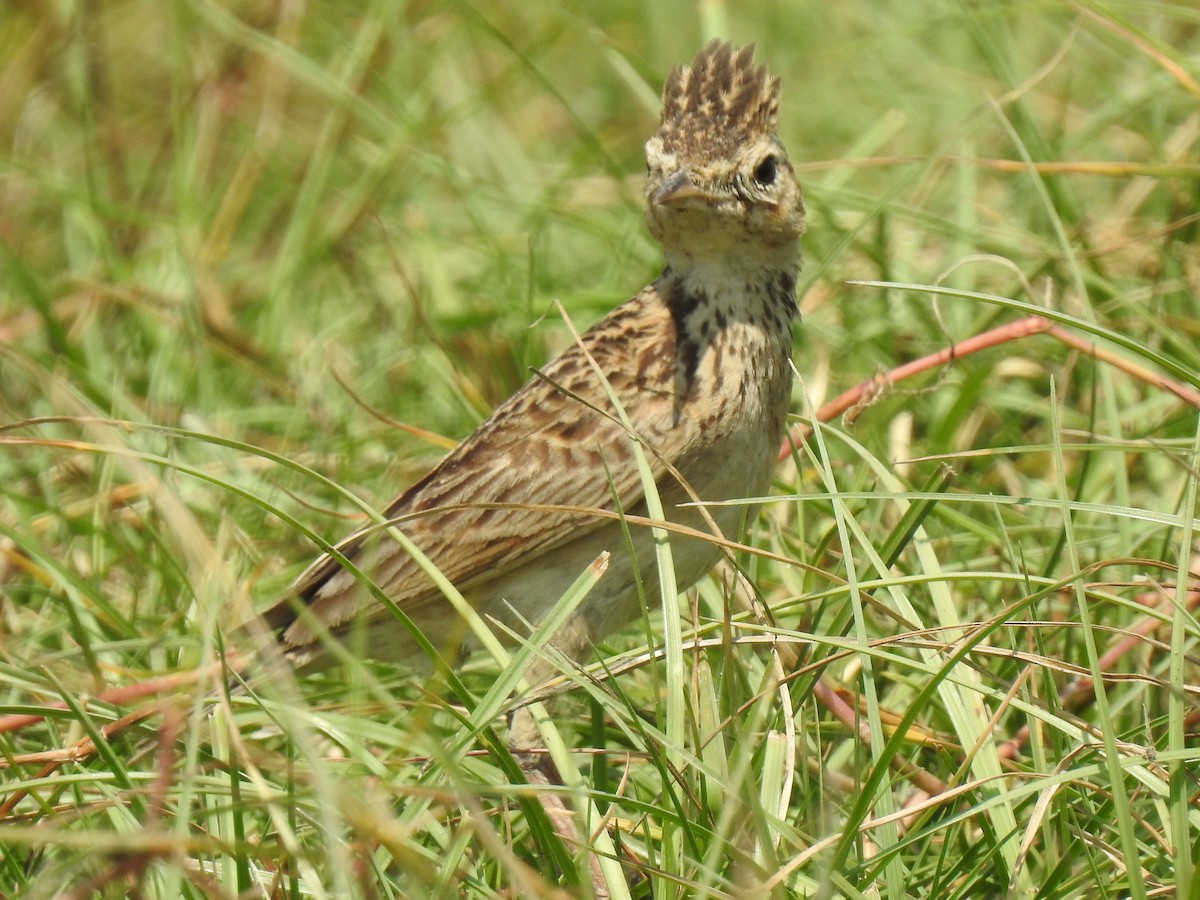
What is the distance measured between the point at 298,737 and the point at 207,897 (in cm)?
81

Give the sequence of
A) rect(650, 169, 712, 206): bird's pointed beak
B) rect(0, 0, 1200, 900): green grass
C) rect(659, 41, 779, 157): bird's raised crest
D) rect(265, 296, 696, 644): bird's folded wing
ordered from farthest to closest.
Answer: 1. rect(265, 296, 696, 644): bird's folded wing
2. rect(659, 41, 779, 157): bird's raised crest
3. rect(650, 169, 712, 206): bird's pointed beak
4. rect(0, 0, 1200, 900): green grass

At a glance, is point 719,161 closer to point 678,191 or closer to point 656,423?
point 678,191

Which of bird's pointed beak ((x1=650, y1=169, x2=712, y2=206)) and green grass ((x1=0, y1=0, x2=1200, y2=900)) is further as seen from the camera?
bird's pointed beak ((x1=650, y1=169, x2=712, y2=206))

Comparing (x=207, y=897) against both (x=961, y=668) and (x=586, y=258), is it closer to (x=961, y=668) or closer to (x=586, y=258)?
(x=961, y=668)

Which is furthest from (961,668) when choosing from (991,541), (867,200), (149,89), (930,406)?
(149,89)

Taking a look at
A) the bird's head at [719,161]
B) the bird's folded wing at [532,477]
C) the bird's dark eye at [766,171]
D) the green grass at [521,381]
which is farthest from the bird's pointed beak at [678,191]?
→ the green grass at [521,381]

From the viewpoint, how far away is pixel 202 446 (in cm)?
583

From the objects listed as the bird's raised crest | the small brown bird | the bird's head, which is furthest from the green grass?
the bird's raised crest

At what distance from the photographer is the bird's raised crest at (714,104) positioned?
390 centimetres

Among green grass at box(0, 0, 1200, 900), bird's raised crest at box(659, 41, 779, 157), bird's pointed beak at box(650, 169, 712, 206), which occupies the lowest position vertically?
green grass at box(0, 0, 1200, 900)

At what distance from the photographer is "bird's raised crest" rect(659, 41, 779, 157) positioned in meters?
3.90

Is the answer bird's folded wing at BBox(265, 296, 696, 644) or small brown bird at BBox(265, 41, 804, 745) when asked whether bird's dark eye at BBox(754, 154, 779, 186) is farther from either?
bird's folded wing at BBox(265, 296, 696, 644)

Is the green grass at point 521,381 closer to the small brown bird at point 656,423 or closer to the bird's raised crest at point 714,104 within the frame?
the small brown bird at point 656,423

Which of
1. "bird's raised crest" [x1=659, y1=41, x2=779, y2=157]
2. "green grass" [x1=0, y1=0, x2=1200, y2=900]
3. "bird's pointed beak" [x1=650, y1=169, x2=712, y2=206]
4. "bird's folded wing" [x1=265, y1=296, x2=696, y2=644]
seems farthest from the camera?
"bird's folded wing" [x1=265, y1=296, x2=696, y2=644]
